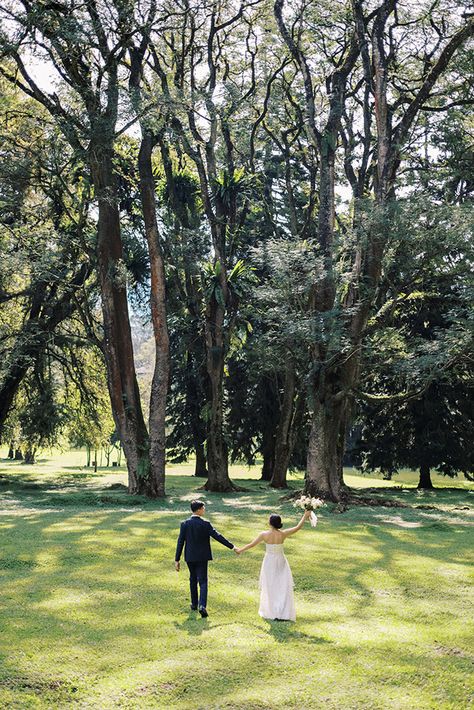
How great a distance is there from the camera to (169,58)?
33.6 m

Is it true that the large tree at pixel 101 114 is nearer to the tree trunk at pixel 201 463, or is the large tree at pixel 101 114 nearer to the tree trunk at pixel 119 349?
the tree trunk at pixel 119 349

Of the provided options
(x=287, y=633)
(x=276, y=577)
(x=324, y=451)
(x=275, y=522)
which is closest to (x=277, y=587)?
(x=276, y=577)

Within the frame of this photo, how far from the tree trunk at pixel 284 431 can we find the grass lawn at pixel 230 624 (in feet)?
44.3

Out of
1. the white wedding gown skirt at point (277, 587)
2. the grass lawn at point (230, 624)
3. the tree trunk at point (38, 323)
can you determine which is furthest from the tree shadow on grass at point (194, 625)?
the tree trunk at point (38, 323)

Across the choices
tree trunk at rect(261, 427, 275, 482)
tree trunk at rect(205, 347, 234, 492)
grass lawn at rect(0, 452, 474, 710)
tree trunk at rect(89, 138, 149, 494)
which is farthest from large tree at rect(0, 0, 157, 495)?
tree trunk at rect(261, 427, 275, 482)

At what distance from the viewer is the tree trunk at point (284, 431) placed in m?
32.7

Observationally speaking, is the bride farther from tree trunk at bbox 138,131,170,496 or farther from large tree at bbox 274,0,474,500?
tree trunk at bbox 138,131,170,496

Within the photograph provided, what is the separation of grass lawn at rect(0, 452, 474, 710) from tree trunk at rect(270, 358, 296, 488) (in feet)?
44.3

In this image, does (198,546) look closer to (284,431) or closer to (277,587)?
(277,587)

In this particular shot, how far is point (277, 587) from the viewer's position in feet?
33.3

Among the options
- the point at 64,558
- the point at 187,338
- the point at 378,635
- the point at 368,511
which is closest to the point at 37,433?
the point at 187,338

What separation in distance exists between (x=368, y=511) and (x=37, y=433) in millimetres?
16794

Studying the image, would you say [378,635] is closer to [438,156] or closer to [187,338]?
[438,156]

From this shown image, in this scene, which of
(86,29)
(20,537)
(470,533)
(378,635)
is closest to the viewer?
(378,635)
